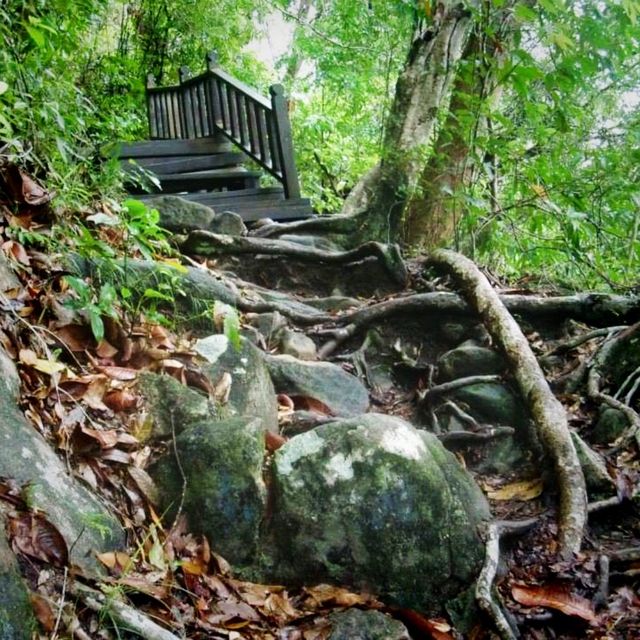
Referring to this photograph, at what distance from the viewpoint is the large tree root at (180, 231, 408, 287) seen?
565cm

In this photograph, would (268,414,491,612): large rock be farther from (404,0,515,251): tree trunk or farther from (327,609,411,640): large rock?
(404,0,515,251): tree trunk

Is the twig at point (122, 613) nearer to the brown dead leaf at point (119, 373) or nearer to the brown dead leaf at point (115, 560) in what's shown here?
the brown dead leaf at point (115, 560)

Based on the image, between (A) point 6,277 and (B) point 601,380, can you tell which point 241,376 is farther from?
(B) point 601,380

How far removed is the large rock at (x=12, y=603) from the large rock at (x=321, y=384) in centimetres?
223

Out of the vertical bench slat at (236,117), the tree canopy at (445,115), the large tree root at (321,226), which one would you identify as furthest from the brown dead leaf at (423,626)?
the vertical bench slat at (236,117)

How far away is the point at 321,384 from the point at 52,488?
1981 mm

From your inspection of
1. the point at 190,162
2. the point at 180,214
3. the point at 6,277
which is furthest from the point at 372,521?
the point at 190,162

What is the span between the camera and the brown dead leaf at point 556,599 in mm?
2656

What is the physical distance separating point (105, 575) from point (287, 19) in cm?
1342

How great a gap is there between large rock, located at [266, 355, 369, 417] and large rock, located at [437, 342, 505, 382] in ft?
2.06

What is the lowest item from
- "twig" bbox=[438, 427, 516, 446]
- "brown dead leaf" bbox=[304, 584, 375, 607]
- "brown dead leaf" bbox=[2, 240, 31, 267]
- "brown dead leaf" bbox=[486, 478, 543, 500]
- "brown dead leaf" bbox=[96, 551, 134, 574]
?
"brown dead leaf" bbox=[486, 478, 543, 500]

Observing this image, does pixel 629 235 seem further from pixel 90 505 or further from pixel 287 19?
pixel 287 19

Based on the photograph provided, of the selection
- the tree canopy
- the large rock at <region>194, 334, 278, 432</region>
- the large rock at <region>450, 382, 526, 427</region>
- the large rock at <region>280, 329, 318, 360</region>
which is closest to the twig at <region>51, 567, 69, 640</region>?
the large rock at <region>194, 334, 278, 432</region>

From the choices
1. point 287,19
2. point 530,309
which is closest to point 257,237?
point 530,309
